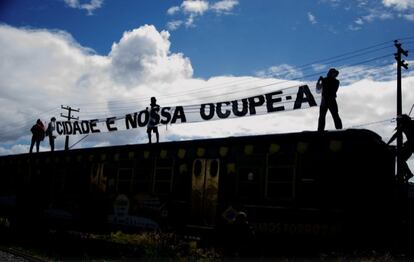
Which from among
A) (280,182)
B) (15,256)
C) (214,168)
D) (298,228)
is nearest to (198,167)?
(214,168)

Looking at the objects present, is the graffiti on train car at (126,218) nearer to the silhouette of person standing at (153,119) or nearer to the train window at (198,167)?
the train window at (198,167)

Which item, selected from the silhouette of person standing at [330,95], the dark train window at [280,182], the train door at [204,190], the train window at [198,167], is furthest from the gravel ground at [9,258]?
the silhouette of person standing at [330,95]

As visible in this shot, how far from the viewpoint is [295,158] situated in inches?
372

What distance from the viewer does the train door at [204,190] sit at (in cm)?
1071

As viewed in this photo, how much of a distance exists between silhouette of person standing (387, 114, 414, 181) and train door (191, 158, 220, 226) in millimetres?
3804

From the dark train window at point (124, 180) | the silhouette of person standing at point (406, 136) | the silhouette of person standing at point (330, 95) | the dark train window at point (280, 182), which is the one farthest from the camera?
the dark train window at point (124, 180)

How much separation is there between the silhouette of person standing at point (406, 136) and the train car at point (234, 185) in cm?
49

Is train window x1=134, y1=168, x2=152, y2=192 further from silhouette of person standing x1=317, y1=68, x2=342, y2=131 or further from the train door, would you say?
silhouette of person standing x1=317, y1=68, x2=342, y2=131

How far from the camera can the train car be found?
8.82 metres

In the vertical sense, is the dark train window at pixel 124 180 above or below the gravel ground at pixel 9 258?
above

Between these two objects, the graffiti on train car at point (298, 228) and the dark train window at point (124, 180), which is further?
the dark train window at point (124, 180)

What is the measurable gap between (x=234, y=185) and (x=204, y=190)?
907 mm

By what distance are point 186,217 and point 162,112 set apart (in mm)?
5210

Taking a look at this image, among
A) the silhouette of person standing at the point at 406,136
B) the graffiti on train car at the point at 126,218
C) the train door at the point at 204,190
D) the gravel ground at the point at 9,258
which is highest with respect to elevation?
the silhouette of person standing at the point at 406,136
